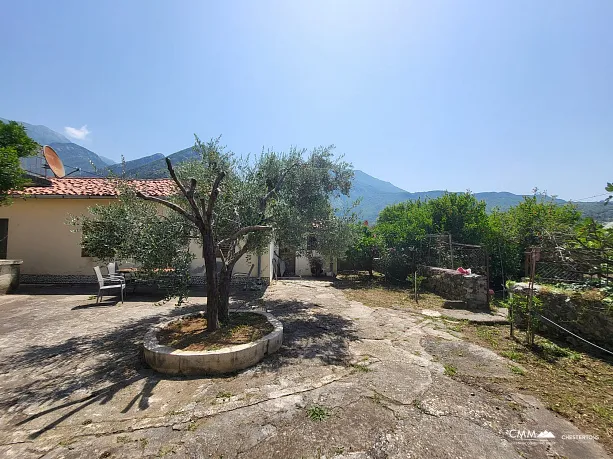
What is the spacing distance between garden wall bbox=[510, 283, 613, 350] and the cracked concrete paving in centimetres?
198

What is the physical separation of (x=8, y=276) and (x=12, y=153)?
13.4 feet

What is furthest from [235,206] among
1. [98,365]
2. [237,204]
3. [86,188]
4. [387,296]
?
[86,188]

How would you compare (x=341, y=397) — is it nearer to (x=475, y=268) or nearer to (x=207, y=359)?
(x=207, y=359)

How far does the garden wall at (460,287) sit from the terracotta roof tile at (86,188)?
33.2ft

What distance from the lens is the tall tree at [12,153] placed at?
7840 mm

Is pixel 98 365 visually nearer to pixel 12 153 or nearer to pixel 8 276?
pixel 12 153

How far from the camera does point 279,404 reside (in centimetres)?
300

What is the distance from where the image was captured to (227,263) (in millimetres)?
5410

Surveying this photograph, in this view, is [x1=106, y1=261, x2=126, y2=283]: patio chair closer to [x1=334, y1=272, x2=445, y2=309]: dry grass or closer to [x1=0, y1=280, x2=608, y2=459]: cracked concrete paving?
[x1=0, y1=280, x2=608, y2=459]: cracked concrete paving

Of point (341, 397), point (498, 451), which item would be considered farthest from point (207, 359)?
point (498, 451)

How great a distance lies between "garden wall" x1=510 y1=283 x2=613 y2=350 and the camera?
15.4 feet

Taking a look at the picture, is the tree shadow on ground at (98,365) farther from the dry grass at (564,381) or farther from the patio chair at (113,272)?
the patio chair at (113,272)

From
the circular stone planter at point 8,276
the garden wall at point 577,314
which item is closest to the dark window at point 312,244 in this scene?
the garden wall at point 577,314

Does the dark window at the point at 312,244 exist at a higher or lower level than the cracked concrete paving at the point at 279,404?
higher
